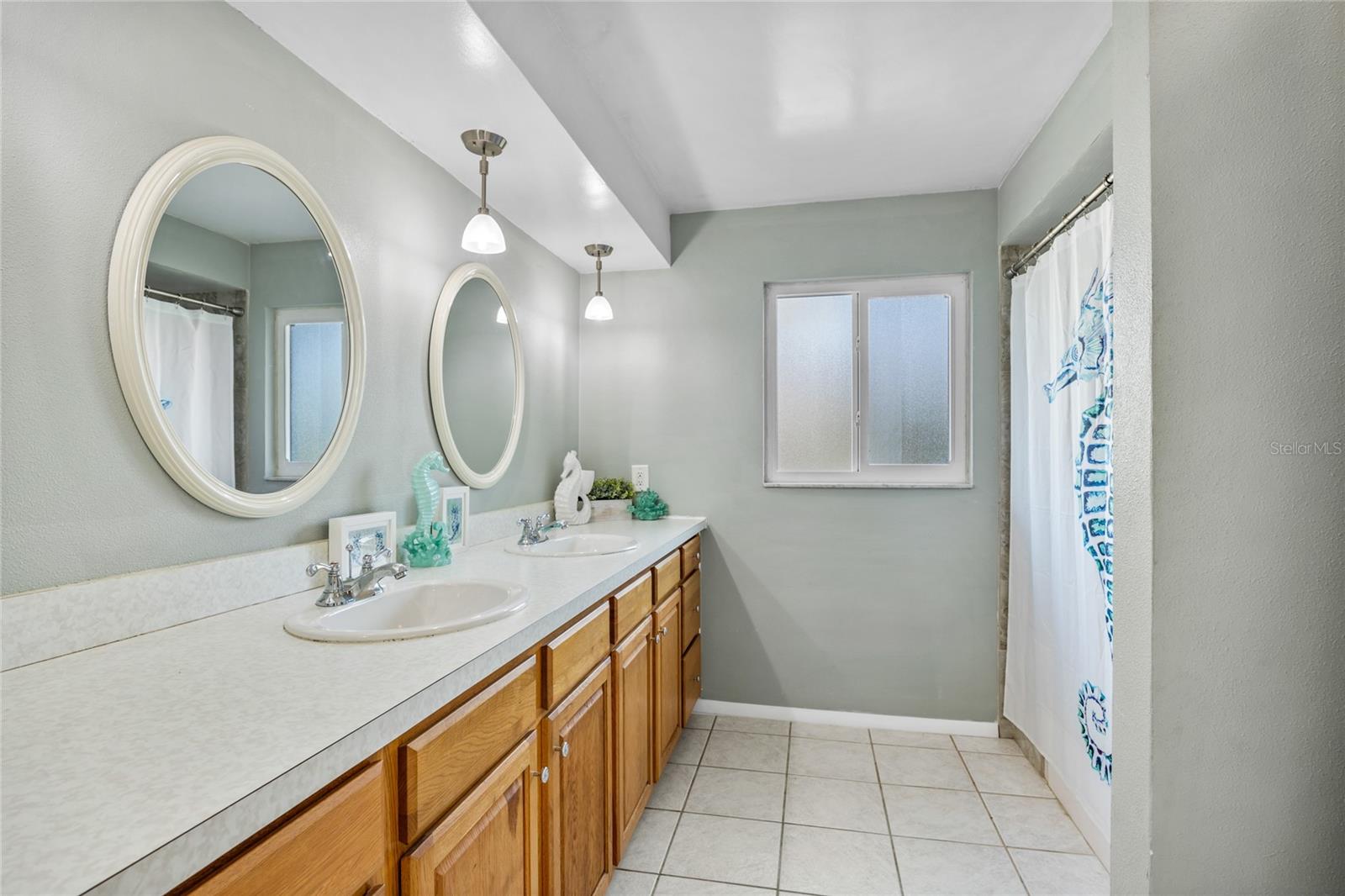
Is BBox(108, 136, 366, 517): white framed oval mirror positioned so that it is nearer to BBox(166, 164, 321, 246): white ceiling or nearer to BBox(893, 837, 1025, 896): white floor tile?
BBox(166, 164, 321, 246): white ceiling

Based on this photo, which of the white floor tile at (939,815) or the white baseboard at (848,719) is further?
the white baseboard at (848,719)

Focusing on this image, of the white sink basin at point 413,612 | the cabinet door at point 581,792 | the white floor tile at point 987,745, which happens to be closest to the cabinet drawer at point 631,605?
the cabinet door at point 581,792

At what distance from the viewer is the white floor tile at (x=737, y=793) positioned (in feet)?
7.13

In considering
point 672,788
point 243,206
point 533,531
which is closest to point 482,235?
point 243,206

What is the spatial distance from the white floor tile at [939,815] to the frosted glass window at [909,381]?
132cm

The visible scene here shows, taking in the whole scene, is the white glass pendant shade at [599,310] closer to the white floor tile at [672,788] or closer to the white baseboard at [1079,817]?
the white floor tile at [672,788]

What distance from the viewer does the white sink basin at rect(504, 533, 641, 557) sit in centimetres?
205

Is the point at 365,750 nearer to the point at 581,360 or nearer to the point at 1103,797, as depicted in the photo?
the point at 1103,797

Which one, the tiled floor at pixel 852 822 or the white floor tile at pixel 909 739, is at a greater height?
the tiled floor at pixel 852 822

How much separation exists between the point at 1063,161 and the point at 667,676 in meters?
2.17

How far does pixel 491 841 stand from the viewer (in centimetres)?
107

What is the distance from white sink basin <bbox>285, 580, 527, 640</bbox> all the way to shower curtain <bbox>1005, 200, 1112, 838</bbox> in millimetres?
1718

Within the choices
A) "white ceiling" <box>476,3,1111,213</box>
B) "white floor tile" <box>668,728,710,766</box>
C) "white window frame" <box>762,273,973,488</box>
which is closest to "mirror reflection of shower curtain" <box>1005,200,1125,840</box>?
"white window frame" <box>762,273,973,488</box>

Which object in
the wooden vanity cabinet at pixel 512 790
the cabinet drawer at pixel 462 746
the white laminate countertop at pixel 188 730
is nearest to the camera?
the white laminate countertop at pixel 188 730
